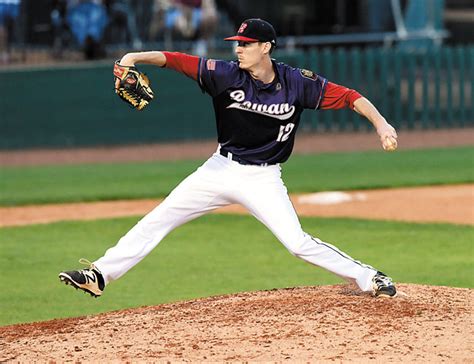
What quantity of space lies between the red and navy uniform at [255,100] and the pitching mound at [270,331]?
1027mm

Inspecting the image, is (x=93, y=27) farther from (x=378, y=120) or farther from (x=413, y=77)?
(x=378, y=120)

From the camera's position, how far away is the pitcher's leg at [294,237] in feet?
23.1

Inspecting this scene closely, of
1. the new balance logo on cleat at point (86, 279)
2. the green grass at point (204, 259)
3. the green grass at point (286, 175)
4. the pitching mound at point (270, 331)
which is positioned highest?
the new balance logo on cleat at point (86, 279)

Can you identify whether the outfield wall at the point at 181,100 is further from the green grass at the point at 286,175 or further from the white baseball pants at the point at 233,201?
the white baseball pants at the point at 233,201

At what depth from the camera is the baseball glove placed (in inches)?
271

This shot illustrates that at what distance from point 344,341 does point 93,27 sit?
1630 cm

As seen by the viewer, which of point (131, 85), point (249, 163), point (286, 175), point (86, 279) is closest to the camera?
point (131, 85)

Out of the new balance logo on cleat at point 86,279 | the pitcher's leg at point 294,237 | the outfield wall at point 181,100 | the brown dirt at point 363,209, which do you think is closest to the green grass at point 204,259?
the brown dirt at point 363,209

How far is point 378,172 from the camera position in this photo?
17.2 metres

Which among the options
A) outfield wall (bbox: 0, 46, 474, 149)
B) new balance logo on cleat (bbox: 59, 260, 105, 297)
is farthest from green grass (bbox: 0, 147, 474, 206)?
new balance logo on cleat (bbox: 59, 260, 105, 297)

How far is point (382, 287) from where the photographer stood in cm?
711

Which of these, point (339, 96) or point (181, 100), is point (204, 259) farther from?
point (181, 100)

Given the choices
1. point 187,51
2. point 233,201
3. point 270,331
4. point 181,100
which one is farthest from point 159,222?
point 187,51

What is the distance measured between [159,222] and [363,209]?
6724 millimetres
